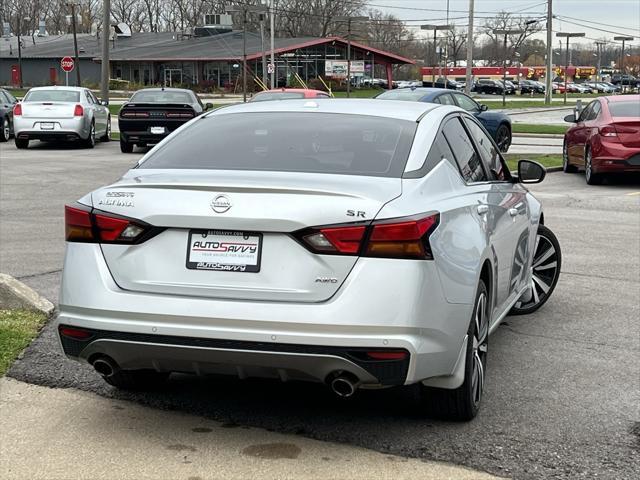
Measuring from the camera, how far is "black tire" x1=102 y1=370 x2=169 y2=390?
17.4 ft

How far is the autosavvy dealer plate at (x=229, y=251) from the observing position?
4320 millimetres

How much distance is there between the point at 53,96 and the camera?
25656 millimetres

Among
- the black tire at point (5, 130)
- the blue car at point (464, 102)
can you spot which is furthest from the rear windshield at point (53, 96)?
the blue car at point (464, 102)

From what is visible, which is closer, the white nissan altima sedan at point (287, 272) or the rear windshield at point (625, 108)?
the white nissan altima sedan at point (287, 272)

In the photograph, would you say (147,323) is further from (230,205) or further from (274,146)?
(274,146)

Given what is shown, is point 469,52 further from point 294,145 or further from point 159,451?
point 159,451

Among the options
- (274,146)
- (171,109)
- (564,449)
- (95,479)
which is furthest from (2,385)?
(171,109)

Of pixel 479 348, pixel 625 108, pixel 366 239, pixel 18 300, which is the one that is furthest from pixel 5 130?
pixel 366 239

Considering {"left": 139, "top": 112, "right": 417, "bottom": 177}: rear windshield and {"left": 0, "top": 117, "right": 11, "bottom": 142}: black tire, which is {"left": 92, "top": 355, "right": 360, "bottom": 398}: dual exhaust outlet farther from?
{"left": 0, "top": 117, "right": 11, "bottom": 142}: black tire

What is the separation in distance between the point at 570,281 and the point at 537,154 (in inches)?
561

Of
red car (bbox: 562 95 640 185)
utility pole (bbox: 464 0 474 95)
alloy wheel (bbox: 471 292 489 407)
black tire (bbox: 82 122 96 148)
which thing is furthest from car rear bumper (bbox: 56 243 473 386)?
utility pole (bbox: 464 0 474 95)

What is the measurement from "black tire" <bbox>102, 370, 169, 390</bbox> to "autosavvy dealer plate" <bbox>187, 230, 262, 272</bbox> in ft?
3.80

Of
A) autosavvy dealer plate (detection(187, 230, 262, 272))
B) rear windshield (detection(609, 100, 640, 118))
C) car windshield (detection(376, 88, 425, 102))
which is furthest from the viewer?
car windshield (detection(376, 88, 425, 102))

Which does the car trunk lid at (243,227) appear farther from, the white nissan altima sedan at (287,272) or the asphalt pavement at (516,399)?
the asphalt pavement at (516,399)
